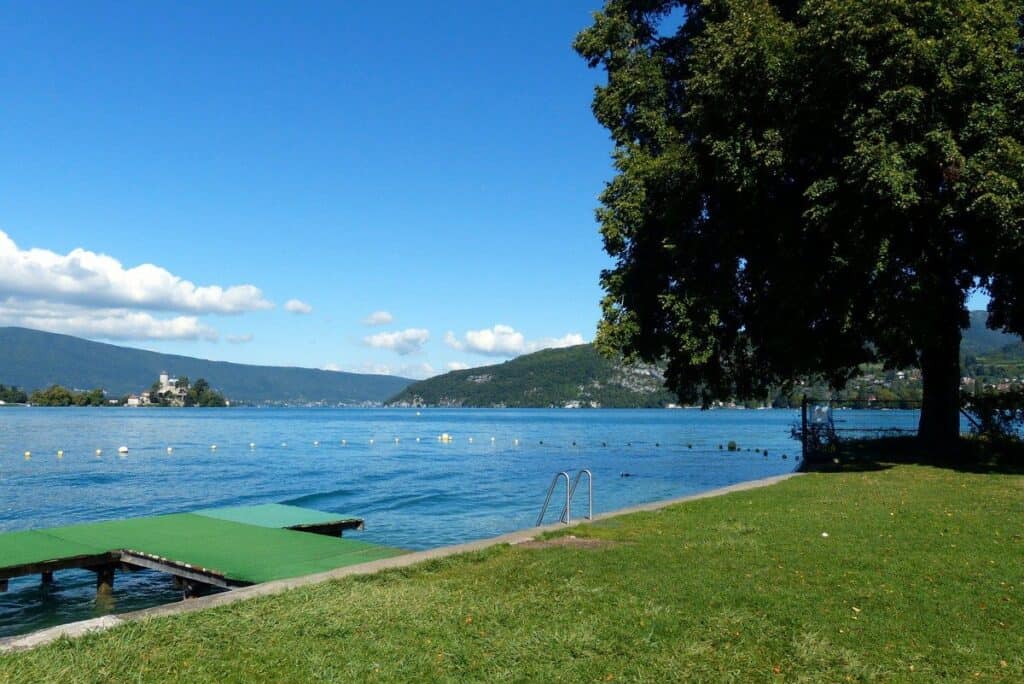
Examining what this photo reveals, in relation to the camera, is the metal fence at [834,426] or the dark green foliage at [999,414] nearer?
the dark green foliage at [999,414]

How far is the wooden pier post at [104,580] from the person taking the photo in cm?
1366

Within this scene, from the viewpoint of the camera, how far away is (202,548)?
538 inches

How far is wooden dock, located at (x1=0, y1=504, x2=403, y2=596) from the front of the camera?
11.7 m

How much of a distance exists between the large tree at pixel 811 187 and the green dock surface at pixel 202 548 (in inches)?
430

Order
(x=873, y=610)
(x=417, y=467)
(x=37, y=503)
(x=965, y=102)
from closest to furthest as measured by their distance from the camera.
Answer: (x=873, y=610) < (x=965, y=102) < (x=37, y=503) < (x=417, y=467)

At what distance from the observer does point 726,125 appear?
62.5ft

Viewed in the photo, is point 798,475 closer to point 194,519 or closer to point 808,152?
point 808,152

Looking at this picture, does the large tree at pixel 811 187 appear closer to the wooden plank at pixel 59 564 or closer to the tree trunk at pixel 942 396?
the tree trunk at pixel 942 396

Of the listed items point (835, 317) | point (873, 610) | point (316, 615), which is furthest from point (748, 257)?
Answer: point (316, 615)

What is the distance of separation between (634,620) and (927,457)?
17.6 m

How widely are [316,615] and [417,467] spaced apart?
38.0 m

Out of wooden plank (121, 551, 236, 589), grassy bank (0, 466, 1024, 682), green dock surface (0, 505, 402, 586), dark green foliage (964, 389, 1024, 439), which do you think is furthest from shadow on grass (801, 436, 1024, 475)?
wooden plank (121, 551, 236, 589)

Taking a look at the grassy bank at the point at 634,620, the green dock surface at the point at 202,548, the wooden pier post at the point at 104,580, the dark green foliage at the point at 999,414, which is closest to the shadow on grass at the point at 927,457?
the dark green foliage at the point at 999,414

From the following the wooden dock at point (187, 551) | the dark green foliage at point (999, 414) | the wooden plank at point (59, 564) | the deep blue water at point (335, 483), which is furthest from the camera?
the dark green foliage at point (999, 414)
